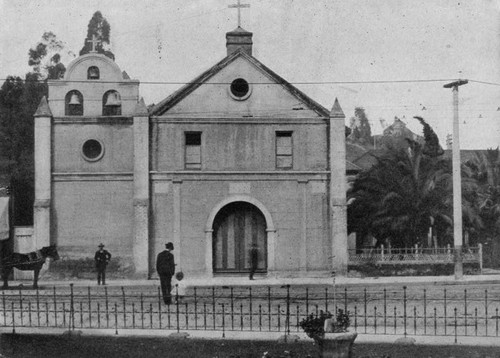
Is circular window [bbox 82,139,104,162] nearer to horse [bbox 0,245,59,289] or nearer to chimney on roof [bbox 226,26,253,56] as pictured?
horse [bbox 0,245,59,289]

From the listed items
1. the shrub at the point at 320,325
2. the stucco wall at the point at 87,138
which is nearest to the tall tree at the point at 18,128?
the stucco wall at the point at 87,138

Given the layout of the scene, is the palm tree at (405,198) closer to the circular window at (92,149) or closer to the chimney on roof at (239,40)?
the chimney on roof at (239,40)

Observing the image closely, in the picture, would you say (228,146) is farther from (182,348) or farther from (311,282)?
(182,348)

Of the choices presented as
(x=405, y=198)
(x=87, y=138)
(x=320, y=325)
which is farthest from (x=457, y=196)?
(x=320, y=325)

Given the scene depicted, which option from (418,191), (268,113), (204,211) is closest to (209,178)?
(204,211)

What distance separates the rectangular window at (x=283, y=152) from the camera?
98.4 ft

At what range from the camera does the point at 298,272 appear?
2941cm

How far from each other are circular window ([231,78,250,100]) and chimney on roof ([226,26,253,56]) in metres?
1.82

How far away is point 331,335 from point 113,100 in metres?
21.3

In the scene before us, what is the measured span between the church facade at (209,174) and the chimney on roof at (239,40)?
50.1 inches

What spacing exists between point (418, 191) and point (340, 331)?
851 inches

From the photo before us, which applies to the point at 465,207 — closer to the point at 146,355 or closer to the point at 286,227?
the point at 286,227

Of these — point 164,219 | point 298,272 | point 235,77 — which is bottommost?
point 298,272

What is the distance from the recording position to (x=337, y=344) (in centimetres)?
1086
